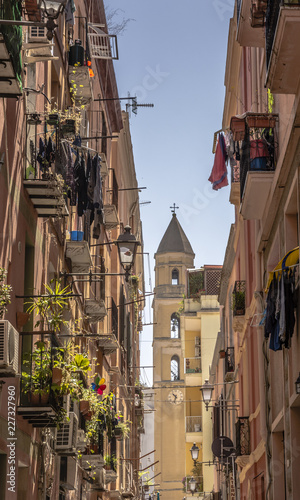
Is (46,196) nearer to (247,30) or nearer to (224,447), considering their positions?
(247,30)

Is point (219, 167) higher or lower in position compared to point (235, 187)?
lower

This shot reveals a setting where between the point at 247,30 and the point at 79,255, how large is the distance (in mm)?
5794

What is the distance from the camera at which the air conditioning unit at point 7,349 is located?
10000 mm

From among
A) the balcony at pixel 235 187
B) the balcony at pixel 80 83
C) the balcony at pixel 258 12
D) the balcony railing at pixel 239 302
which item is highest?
the balcony at pixel 80 83

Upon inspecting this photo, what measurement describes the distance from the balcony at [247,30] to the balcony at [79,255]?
5154 millimetres

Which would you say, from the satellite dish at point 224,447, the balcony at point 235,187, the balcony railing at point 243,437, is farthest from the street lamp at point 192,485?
the balcony railing at point 243,437

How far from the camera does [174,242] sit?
76.5 m

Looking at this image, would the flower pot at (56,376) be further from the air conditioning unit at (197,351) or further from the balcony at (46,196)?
the air conditioning unit at (197,351)

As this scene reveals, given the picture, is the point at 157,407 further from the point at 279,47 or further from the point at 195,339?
the point at 279,47

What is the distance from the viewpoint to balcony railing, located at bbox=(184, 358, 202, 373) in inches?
2125

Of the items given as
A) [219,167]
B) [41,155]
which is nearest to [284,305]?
[41,155]

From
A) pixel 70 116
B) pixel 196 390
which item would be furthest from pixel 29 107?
pixel 196 390

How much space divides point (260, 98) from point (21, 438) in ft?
26.9

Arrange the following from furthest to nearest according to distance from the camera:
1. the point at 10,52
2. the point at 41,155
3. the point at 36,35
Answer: the point at 36,35, the point at 41,155, the point at 10,52
